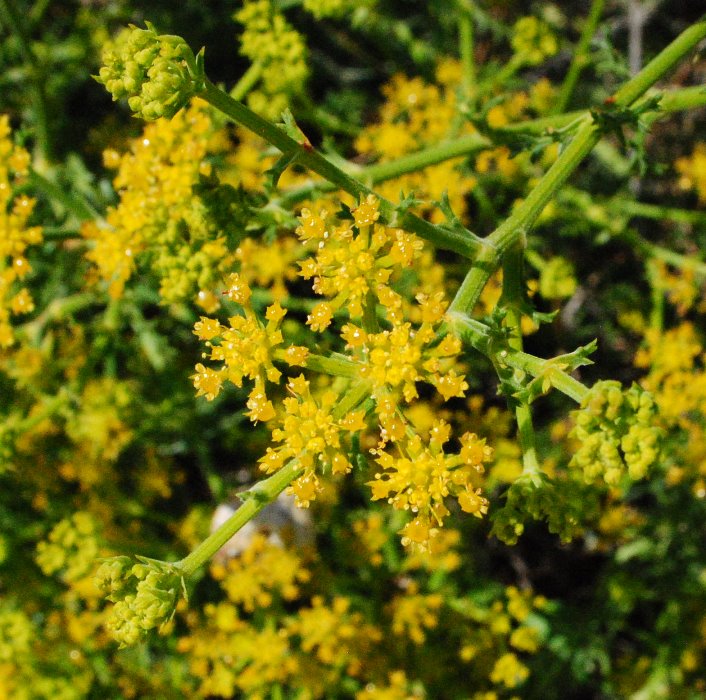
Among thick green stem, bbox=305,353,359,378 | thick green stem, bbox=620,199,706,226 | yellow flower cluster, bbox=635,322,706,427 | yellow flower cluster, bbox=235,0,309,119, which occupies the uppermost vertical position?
yellow flower cluster, bbox=235,0,309,119

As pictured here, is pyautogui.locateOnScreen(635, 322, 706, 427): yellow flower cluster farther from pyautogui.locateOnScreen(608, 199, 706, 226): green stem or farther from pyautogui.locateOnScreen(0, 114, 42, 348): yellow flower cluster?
pyautogui.locateOnScreen(0, 114, 42, 348): yellow flower cluster

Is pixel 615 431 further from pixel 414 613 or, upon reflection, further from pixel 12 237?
pixel 12 237

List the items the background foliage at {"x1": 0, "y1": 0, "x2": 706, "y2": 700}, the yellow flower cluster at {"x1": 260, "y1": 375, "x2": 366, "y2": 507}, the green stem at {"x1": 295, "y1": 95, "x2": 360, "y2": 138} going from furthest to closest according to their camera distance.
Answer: the green stem at {"x1": 295, "y1": 95, "x2": 360, "y2": 138}
the background foliage at {"x1": 0, "y1": 0, "x2": 706, "y2": 700}
the yellow flower cluster at {"x1": 260, "y1": 375, "x2": 366, "y2": 507}

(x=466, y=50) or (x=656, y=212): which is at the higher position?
(x=466, y=50)

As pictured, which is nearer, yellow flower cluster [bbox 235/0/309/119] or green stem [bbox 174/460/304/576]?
green stem [bbox 174/460/304/576]

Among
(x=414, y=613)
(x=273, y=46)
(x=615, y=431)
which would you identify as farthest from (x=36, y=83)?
(x=615, y=431)

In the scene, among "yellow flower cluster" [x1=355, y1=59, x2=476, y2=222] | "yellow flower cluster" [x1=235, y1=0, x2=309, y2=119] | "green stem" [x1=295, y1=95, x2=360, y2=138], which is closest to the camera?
"yellow flower cluster" [x1=235, y1=0, x2=309, y2=119]

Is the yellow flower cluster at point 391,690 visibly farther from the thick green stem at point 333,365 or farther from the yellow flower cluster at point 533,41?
the yellow flower cluster at point 533,41

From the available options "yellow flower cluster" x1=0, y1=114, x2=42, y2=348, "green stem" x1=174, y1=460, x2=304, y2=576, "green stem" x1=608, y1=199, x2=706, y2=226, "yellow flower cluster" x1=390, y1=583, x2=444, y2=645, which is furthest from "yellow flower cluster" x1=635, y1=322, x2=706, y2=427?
"yellow flower cluster" x1=0, y1=114, x2=42, y2=348
